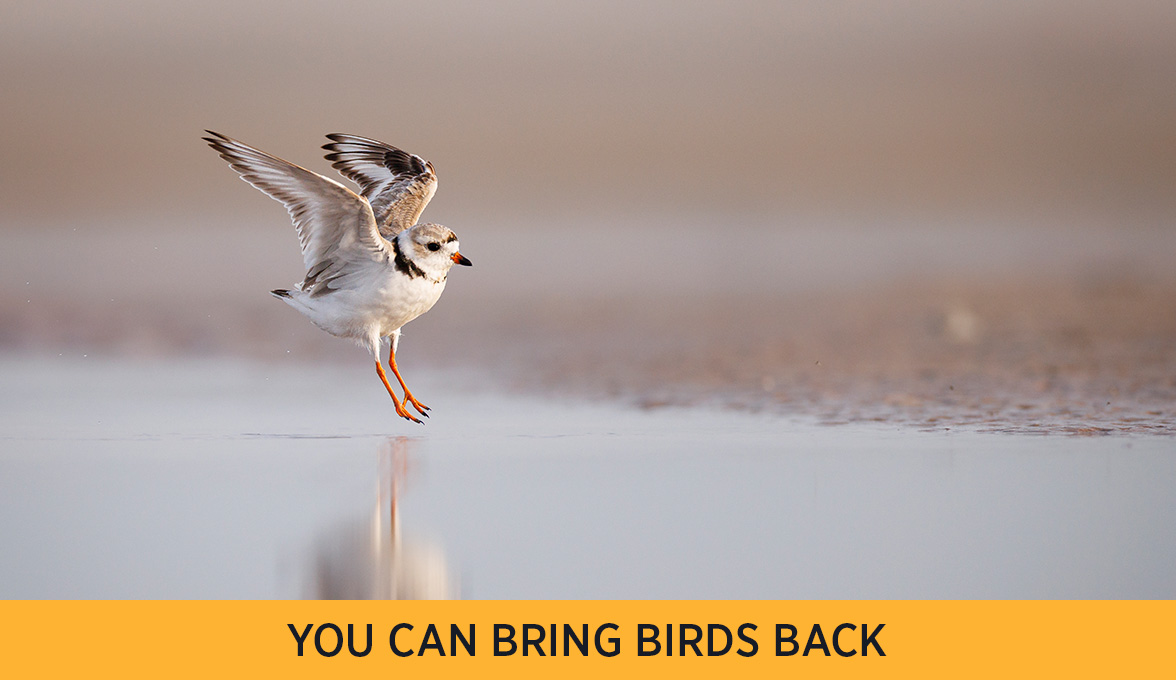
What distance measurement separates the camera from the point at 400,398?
651cm

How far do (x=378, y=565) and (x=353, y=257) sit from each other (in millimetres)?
2542

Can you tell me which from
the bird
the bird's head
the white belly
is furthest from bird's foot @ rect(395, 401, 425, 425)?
the bird's head

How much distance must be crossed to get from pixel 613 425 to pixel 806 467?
1.14m

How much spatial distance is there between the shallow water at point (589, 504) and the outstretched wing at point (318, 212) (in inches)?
27.4

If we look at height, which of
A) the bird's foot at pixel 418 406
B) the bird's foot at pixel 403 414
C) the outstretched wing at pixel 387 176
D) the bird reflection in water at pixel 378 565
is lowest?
the bird reflection in water at pixel 378 565

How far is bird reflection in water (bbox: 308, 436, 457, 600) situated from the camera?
3575mm

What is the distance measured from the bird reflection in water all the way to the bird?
1.78 m

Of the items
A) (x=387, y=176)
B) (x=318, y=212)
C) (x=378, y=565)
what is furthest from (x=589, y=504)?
(x=387, y=176)

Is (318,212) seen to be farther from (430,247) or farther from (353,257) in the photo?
(430,247)

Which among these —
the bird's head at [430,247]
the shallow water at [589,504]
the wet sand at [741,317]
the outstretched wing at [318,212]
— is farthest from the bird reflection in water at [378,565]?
the wet sand at [741,317]

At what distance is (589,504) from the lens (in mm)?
4367

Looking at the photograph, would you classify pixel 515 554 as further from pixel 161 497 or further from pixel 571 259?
pixel 571 259

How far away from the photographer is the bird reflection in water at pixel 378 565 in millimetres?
3575

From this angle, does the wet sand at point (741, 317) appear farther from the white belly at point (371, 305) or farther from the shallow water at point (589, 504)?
the white belly at point (371, 305)
